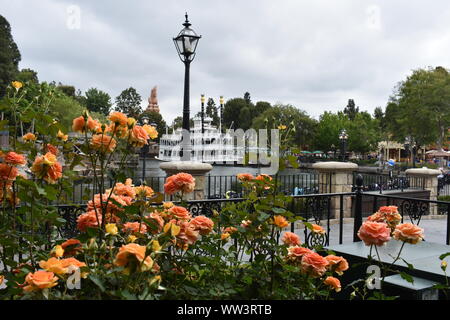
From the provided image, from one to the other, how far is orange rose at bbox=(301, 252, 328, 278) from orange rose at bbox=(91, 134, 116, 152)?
49.3 inches

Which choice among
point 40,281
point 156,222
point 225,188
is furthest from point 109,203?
point 225,188

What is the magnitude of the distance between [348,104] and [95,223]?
129m

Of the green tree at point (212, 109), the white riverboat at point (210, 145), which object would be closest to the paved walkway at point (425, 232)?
the white riverboat at point (210, 145)

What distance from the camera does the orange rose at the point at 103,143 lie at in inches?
84.1

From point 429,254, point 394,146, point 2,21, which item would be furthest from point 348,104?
point 429,254

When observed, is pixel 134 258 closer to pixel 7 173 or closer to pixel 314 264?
pixel 314 264

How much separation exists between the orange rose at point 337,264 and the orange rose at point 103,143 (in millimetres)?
1427

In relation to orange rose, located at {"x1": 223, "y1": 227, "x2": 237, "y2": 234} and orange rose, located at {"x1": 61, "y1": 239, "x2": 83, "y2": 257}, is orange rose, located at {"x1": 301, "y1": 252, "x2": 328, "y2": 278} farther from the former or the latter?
orange rose, located at {"x1": 61, "y1": 239, "x2": 83, "y2": 257}

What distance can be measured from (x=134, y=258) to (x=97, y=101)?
77.2m

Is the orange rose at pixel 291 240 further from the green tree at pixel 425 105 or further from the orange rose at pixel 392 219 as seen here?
the green tree at pixel 425 105

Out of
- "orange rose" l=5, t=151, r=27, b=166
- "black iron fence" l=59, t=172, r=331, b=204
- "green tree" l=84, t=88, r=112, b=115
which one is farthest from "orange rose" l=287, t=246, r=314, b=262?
"green tree" l=84, t=88, r=112, b=115

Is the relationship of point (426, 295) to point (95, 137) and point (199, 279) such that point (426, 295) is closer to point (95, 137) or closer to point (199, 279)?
point (199, 279)

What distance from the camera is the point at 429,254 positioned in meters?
3.78

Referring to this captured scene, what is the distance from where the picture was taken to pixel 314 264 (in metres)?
2.23
